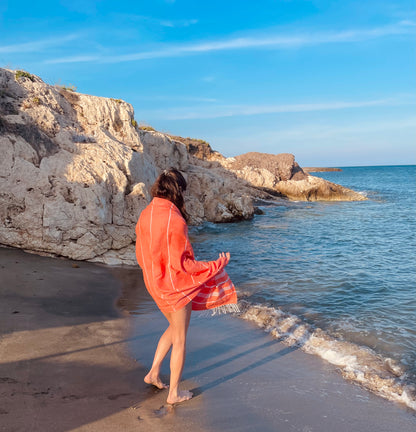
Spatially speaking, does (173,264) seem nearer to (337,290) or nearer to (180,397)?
(180,397)

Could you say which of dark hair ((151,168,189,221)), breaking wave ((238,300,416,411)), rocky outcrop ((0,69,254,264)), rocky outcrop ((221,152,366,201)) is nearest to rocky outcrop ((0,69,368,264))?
rocky outcrop ((0,69,254,264))

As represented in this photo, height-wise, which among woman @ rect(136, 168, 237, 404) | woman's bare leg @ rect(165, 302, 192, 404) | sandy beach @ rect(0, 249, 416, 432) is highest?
woman @ rect(136, 168, 237, 404)

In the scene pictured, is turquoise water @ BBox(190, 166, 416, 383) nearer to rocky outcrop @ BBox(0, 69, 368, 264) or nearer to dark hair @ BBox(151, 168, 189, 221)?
rocky outcrop @ BBox(0, 69, 368, 264)

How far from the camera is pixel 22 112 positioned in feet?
29.7

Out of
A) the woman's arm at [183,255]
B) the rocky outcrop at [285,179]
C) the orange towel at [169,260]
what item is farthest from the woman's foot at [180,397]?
the rocky outcrop at [285,179]

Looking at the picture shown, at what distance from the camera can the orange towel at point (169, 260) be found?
3.15 m

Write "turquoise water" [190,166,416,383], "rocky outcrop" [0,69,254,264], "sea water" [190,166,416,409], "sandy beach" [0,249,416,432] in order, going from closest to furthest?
"sandy beach" [0,249,416,432], "sea water" [190,166,416,409], "turquoise water" [190,166,416,383], "rocky outcrop" [0,69,254,264]

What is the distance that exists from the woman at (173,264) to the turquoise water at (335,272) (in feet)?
9.10

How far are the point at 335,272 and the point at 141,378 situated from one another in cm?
646

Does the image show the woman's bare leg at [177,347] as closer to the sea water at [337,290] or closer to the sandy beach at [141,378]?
the sandy beach at [141,378]

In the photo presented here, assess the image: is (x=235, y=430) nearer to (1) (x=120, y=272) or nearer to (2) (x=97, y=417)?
(2) (x=97, y=417)

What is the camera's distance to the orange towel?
10.3ft

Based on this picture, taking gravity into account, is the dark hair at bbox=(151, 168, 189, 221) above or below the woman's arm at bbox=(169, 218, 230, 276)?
above

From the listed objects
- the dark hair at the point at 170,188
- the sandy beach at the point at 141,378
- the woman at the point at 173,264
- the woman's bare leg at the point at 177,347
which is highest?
the dark hair at the point at 170,188
